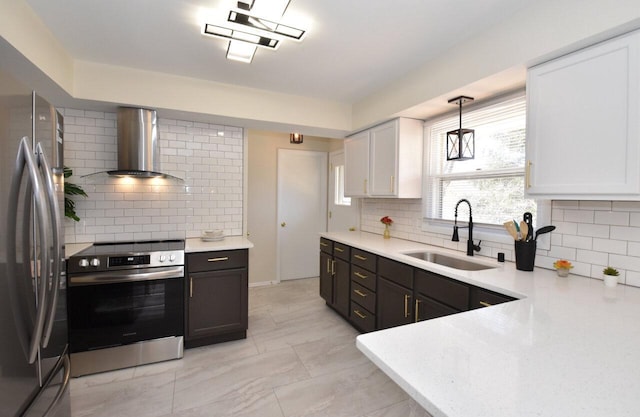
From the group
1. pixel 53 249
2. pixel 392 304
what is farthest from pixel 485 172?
pixel 53 249

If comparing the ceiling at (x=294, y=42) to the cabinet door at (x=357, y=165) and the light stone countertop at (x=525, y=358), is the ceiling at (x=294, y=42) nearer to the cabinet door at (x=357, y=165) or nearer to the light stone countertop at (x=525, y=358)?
the cabinet door at (x=357, y=165)

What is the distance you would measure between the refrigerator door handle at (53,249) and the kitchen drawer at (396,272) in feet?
6.84

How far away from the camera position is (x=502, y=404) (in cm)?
71

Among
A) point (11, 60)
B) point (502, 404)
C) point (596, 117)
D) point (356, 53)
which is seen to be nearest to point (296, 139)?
point (356, 53)

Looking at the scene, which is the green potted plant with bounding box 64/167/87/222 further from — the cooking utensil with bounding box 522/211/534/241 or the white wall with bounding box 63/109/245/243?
the cooking utensil with bounding box 522/211/534/241

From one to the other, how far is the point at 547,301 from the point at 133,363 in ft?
9.56

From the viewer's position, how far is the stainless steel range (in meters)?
2.31

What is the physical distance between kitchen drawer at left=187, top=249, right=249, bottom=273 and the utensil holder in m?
2.22

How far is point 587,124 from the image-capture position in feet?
5.06

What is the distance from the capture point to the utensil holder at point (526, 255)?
6.41 feet

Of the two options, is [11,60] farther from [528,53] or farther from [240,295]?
[528,53]

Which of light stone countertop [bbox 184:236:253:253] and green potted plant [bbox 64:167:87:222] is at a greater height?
green potted plant [bbox 64:167:87:222]

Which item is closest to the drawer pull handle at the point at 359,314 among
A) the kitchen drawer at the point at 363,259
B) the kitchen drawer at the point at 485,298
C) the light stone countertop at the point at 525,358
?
the kitchen drawer at the point at 363,259


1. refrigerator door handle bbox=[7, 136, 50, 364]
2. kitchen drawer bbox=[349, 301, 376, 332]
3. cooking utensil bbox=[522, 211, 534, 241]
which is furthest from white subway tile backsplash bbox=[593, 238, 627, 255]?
refrigerator door handle bbox=[7, 136, 50, 364]
